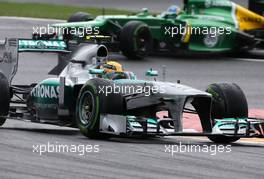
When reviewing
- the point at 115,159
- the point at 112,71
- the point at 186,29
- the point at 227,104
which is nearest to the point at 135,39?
the point at 186,29

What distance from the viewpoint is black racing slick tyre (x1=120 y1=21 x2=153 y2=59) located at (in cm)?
2319

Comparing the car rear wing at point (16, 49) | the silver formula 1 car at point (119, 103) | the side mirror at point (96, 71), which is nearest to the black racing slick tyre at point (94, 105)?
the silver formula 1 car at point (119, 103)

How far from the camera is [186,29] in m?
23.8

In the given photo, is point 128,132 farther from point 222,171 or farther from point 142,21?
point 142,21

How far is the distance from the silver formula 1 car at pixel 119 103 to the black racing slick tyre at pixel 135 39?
28.0 feet

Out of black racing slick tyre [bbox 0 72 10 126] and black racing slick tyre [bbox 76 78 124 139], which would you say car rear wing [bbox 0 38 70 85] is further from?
black racing slick tyre [bbox 76 78 124 139]

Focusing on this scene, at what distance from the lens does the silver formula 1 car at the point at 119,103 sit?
12.8 m

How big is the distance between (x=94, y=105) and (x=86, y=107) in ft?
1.09

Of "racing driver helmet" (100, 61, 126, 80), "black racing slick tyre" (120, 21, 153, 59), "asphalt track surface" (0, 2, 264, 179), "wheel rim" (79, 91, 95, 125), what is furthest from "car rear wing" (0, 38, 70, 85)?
"black racing slick tyre" (120, 21, 153, 59)

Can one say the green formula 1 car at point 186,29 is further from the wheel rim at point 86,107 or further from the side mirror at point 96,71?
the wheel rim at point 86,107

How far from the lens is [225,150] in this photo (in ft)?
40.7

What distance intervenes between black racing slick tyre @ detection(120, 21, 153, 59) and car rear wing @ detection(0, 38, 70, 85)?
8.03 metres

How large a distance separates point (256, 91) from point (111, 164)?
9.26m

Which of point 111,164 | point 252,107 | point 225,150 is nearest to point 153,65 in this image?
point 252,107
